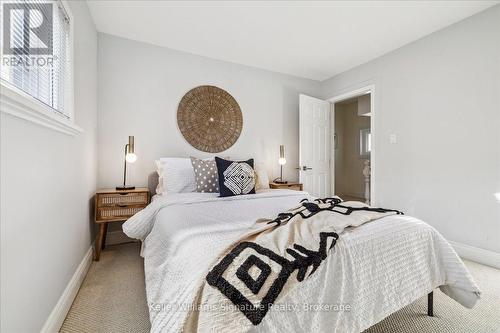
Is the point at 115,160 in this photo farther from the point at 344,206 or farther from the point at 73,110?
the point at 344,206

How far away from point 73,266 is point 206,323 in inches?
61.3

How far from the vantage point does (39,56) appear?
54.3 inches

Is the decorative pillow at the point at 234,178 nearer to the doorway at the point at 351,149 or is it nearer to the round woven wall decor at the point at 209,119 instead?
the round woven wall decor at the point at 209,119

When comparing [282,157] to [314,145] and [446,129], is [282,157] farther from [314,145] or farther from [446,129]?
[446,129]

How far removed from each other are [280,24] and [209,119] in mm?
1459

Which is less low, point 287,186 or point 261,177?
point 261,177

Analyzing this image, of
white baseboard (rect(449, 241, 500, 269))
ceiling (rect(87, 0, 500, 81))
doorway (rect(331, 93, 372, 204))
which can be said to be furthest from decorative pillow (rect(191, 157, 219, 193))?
doorway (rect(331, 93, 372, 204))

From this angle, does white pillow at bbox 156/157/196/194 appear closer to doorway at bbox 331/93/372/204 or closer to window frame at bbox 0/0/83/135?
window frame at bbox 0/0/83/135

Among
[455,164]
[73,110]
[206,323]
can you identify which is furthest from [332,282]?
[455,164]

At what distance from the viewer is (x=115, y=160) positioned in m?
2.77

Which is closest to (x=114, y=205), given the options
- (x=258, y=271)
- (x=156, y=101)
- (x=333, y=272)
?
(x=156, y=101)

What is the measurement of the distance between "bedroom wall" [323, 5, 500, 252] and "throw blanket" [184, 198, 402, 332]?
6.93ft

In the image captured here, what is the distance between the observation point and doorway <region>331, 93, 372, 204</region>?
19.2 feet

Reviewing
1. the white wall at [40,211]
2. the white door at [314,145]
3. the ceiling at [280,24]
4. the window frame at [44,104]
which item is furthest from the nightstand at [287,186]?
the window frame at [44,104]
